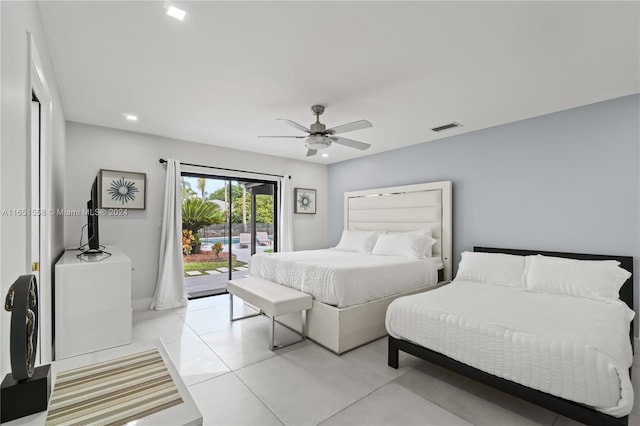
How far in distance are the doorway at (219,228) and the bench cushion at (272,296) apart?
63.7 inches

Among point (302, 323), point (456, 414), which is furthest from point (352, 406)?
point (302, 323)

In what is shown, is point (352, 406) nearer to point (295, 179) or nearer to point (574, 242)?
point (574, 242)

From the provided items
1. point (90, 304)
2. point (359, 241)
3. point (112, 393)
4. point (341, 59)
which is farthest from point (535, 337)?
point (90, 304)

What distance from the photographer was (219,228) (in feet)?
17.3

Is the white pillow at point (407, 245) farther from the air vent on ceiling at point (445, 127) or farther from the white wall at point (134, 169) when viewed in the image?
the white wall at point (134, 169)

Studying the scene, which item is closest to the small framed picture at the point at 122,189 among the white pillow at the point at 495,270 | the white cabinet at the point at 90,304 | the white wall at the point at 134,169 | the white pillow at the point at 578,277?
the white wall at the point at 134,169

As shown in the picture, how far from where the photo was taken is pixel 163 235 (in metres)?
4.44

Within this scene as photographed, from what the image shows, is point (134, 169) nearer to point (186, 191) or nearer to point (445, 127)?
point (186, 191)

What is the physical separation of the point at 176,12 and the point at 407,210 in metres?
4.11

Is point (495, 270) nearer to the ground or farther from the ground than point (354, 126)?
nearer to the ground

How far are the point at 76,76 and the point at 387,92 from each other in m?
2.88

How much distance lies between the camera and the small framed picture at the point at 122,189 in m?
4.07

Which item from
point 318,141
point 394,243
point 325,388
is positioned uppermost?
point 318,141

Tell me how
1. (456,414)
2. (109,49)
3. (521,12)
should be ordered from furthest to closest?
(109,49), (456,414), (521,12)
